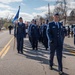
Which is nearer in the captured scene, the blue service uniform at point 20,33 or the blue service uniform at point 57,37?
the blue service uniform at point 57,37

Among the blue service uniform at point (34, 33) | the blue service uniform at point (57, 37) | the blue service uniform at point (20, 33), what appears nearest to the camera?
the blue service uniform at point (57, 37)

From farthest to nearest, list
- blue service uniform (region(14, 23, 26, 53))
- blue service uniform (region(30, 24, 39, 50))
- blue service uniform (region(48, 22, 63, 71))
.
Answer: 1. blue service uniform (region(30, 24, 39, 50))
2. blue service uniform (region(14, 23, 26, 53))
3. blue service uniform (region(48, 22, 63, 71))

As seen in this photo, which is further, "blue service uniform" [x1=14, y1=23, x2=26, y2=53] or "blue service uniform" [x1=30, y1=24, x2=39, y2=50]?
"blue service uniform" [x1=30, y1=24, x2=39, y2=50]

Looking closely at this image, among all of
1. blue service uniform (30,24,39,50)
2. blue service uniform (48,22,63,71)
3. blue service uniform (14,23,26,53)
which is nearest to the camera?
blue service uniform (48,22,63,71)

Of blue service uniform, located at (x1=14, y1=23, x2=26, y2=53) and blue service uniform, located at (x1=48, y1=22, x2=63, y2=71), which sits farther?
blue service uniform, located at (x1=14, y1=23, x2=26, y2=53)

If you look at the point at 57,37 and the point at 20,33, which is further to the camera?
the point at 20,33

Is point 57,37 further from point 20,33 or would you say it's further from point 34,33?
point 34,33

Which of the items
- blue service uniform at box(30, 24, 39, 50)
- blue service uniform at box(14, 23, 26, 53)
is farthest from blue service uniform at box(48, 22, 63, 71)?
blue service uniform at box(30, 24, 39, 50)

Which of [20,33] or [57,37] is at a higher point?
[57,37]

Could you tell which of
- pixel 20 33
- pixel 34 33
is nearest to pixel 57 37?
pixel 20 33

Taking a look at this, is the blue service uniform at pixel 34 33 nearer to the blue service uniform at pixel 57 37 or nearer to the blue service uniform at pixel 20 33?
the blue service uniform at pixel 20 33

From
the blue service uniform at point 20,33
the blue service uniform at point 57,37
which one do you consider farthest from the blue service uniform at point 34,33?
the blue service uniform at point 57,37

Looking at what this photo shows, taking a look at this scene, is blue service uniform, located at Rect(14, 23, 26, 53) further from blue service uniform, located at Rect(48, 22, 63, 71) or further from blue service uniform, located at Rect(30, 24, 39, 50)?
blue service uniform, located at Rect(48, 22, 63, 71)

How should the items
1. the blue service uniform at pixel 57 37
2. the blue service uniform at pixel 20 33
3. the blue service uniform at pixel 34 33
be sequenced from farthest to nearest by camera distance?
the blue service uniform at pixel 34 33 < the blue service uniform at pixel 20 33 < the blue service uniform at pixel 57 37
